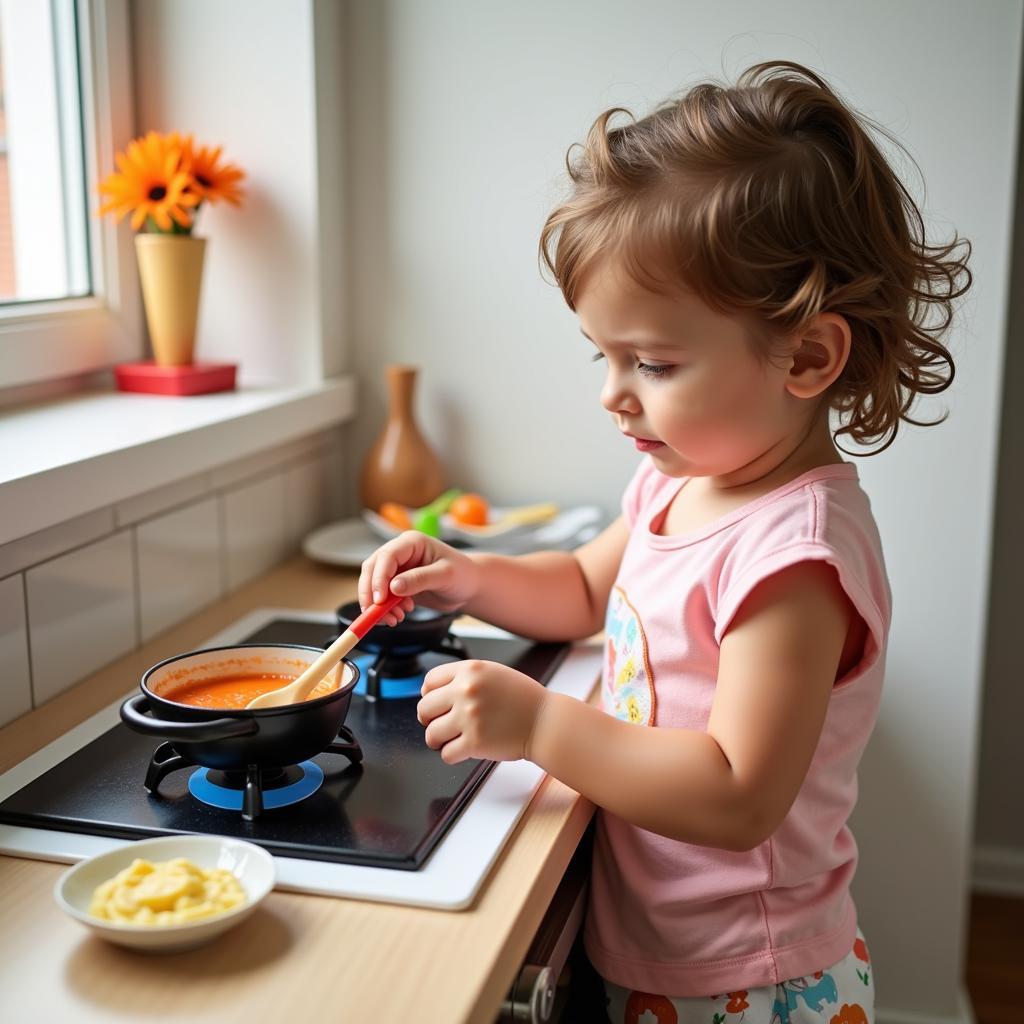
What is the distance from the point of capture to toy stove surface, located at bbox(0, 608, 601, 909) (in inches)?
31.2

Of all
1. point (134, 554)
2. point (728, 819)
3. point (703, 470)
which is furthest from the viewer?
point (134, 554)

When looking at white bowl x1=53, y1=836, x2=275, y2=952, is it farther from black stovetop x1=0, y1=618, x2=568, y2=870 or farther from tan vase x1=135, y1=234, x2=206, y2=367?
tan vase x1=135, y1=234, x2=206, y2=367

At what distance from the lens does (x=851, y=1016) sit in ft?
3.14

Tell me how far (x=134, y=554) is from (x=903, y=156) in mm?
995

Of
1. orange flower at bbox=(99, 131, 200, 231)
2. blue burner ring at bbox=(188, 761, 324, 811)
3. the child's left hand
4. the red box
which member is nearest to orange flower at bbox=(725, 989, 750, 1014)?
the child's left hand

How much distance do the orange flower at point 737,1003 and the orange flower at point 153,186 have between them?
1064 millimetres

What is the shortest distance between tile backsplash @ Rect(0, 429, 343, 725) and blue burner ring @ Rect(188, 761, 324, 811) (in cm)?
25

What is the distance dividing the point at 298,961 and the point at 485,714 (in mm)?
243

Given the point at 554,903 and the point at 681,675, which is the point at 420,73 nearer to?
the point at 681,675

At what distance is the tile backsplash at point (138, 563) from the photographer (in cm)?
106

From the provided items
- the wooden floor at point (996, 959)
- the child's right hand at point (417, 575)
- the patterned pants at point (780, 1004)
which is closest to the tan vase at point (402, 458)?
the child's right hand at point (417, 575)

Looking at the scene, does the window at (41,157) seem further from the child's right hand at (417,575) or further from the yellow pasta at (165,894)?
the yellow pasta at (165,894)

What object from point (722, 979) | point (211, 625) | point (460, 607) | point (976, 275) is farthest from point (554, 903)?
point (976, 275)

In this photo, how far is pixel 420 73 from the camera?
158 centimetres
